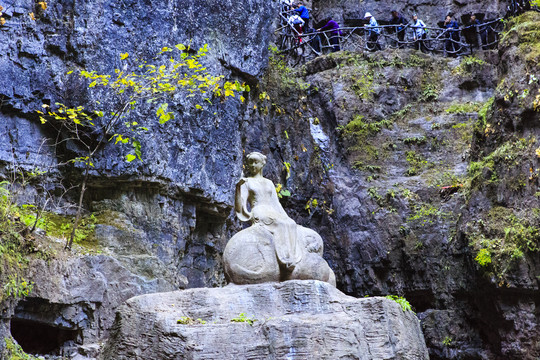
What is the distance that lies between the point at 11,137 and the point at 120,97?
215cm

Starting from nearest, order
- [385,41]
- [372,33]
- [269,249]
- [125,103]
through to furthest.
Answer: [269,249]
[125,103]
[372,33]
[385,41]

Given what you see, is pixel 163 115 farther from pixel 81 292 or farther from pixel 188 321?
pixel 188 321

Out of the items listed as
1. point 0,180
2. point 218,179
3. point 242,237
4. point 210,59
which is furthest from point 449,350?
point 0,180

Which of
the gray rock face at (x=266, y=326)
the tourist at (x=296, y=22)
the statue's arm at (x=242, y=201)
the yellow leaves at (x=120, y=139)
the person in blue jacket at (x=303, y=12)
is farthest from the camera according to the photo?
the person in blue jacket at (x=303, y=12)

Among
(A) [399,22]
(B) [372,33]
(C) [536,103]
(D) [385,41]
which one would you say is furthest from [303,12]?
(C) [536,103]

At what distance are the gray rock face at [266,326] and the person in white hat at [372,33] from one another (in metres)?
12.1

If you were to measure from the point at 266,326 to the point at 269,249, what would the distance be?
A: 4.56 feet

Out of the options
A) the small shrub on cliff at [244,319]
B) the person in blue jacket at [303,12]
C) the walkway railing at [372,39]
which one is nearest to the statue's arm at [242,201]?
the small shrub on cliff at [244,319]

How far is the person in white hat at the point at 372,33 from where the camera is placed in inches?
792

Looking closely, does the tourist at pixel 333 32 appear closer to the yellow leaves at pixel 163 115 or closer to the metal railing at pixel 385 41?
the metal railing at pixel 385 41

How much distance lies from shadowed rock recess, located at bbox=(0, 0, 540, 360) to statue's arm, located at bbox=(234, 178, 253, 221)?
4.79 ft

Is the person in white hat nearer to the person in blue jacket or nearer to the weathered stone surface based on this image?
the person in blue jacket

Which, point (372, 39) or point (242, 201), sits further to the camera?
point (372, 39)

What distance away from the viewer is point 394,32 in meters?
21.6
